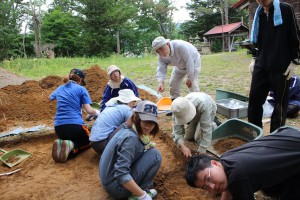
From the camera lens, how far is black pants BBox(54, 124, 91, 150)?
3.07m

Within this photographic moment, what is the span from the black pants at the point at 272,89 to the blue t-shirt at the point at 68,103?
77.4 inches

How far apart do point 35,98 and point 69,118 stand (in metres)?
2.48

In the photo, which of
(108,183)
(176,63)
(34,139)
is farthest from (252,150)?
(34,139)

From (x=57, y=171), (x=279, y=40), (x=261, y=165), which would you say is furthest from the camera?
(x=57, y=171)

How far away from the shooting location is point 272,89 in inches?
107

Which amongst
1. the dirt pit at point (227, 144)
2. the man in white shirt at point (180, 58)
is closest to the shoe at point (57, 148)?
the man in white shirt at point (180, 58)

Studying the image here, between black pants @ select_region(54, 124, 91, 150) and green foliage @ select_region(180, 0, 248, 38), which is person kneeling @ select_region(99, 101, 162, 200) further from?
green foliage @ select_region(180, 0, 248, 38)

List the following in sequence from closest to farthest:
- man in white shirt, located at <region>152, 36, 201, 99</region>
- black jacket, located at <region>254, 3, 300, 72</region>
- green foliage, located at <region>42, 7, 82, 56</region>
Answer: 1. black jacket, located at <region>254, 3, 300, 72</region>
2. man in white shirt, located at <region>152, 36, 201, 99</region>
3. green foliage, located at <region>42, 7, 82, 56</region>

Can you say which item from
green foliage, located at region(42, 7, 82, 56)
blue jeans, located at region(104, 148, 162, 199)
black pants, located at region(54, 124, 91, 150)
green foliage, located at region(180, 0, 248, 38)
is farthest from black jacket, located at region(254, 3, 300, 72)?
green foliage, located at region(180, 0, 248, 38)

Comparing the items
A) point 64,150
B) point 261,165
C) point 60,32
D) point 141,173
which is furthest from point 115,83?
point 60,32

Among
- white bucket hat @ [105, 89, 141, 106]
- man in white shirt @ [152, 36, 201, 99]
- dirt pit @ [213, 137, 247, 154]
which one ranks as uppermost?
man in white shirt @ [152, 36, 201, 99]

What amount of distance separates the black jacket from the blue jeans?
1466 mm

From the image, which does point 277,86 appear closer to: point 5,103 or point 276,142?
point 276,142

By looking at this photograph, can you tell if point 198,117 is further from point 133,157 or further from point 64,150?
point 64,150
